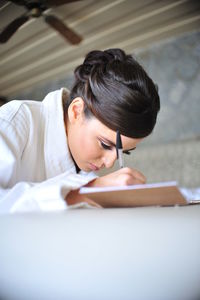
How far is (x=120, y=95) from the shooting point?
1.00 m

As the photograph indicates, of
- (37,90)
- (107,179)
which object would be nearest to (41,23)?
(37,90)

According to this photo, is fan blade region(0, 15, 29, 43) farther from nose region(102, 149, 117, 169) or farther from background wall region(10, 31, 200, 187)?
nose region(102, 149, 117, 169)

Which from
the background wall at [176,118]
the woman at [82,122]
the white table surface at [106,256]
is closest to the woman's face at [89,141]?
the woman at [82,122]

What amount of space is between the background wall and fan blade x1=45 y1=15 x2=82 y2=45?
3.04ft

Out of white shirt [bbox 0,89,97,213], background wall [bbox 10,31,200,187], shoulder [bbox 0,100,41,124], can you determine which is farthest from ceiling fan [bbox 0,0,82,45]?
shoulder [bbox 0,100,41,124]

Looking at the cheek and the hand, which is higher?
the hand

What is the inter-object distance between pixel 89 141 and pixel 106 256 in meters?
0.77

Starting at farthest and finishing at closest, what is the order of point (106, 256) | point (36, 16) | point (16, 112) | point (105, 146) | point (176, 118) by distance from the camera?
point (176, 118) → point (36, 16) → point (105, 146) → point (16, 112) → point (106, 256)

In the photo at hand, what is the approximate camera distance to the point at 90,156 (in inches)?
43.9

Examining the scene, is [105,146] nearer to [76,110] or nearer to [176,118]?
[76,110]

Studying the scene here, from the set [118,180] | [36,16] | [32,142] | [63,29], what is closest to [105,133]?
[32,142]

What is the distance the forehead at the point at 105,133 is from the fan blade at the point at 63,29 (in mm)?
1720

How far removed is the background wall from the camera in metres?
2.97

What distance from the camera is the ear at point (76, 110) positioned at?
110 centimetres
